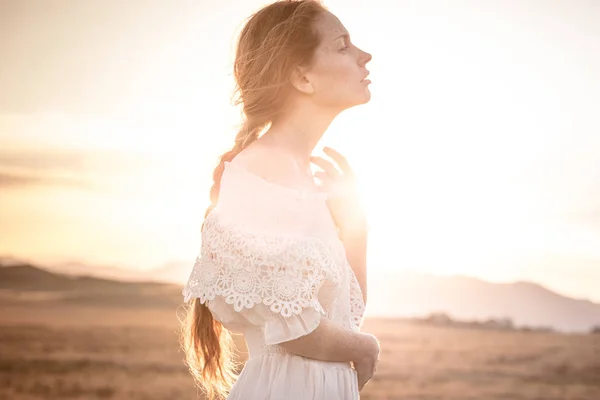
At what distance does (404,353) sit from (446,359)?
2.99ft

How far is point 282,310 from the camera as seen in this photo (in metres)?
1.55

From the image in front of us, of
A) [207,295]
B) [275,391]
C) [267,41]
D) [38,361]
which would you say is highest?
[267,41]

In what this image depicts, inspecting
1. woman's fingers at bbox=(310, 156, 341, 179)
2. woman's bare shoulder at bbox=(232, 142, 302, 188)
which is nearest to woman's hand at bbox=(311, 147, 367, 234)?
woman's fingers at bbox=(310, 156, 341, 179)

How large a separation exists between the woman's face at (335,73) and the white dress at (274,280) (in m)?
0.30

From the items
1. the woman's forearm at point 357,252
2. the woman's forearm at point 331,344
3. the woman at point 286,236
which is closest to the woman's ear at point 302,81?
the woman at point 286,236

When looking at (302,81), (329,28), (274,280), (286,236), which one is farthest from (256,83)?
(274,280)

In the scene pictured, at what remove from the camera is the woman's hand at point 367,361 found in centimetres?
171

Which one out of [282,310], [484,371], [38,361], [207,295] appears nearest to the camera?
[282,310]

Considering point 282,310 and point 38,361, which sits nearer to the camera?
point 282,310

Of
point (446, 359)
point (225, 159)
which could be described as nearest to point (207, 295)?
point (225, 159)

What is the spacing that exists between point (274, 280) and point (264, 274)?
0.04 metres

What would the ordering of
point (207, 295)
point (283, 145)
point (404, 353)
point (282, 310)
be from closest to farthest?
point (282, 310) → point (207, 295) → point (283, 145) → point (404, 353)

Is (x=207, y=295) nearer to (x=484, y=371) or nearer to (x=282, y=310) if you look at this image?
(x=282, y=310)

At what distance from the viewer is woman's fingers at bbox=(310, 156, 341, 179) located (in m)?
1.91
